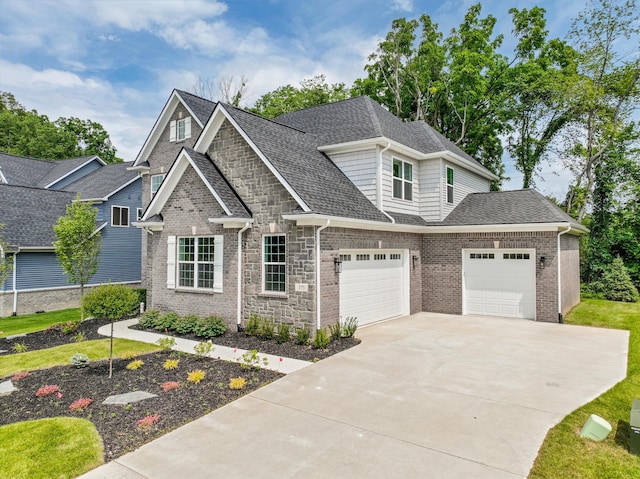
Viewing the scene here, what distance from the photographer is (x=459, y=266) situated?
14305 millimetres

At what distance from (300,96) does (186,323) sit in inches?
999

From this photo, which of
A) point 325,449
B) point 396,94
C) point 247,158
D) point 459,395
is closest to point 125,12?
point 247,158

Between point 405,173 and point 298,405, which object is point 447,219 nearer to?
point 405,173

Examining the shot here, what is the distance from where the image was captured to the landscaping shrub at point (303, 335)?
9.48 meters

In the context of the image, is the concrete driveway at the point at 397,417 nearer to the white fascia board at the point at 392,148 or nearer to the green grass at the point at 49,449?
the green grass at the point at 49,449

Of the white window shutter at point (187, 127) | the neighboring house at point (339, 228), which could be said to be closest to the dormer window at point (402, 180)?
the neighboring house at point (339, 228)

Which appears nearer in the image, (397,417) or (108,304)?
(397,417)

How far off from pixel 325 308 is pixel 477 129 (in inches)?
913

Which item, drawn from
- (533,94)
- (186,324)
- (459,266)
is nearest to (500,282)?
(459,266)

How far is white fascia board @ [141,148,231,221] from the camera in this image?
35.9ft

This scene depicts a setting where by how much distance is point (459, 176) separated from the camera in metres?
16.4

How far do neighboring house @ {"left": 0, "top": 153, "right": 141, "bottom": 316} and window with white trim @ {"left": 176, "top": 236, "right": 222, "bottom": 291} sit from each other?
7.83m

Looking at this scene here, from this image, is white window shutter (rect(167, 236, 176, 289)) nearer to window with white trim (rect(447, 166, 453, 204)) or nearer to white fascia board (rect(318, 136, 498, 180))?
white fascia board (rect(318, 136, 498, 180))

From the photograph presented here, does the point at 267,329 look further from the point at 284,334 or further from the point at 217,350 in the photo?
the point at 217,350
